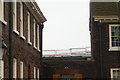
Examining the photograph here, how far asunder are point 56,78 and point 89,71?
9.09ft

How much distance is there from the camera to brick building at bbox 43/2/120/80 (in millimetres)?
32125

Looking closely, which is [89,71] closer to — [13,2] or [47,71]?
[47,71]

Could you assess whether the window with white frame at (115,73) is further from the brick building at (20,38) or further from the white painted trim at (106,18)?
the brick building at (20,38)

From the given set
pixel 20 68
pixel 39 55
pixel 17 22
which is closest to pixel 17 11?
pixel 17 22

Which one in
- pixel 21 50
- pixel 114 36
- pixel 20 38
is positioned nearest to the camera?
pixel 20 38

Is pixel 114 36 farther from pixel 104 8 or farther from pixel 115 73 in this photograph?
pixel 104 8

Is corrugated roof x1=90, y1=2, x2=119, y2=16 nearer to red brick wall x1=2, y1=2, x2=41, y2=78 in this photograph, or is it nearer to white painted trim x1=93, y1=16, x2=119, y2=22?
white painted trim x1=93, y1=16, x2=119, y2=22

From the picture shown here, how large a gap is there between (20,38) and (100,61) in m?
12.1

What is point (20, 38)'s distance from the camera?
2181cm

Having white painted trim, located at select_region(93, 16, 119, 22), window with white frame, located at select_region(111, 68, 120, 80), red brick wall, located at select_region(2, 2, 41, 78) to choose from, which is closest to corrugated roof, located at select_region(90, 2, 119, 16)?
white painted trim, located at select_region(93, 16, 119, 22)

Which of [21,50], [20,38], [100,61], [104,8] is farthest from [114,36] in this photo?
[20,38]

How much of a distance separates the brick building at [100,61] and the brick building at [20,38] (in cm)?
216

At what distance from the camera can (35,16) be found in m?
28.9

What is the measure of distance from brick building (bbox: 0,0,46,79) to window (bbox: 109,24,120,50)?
553 cm
